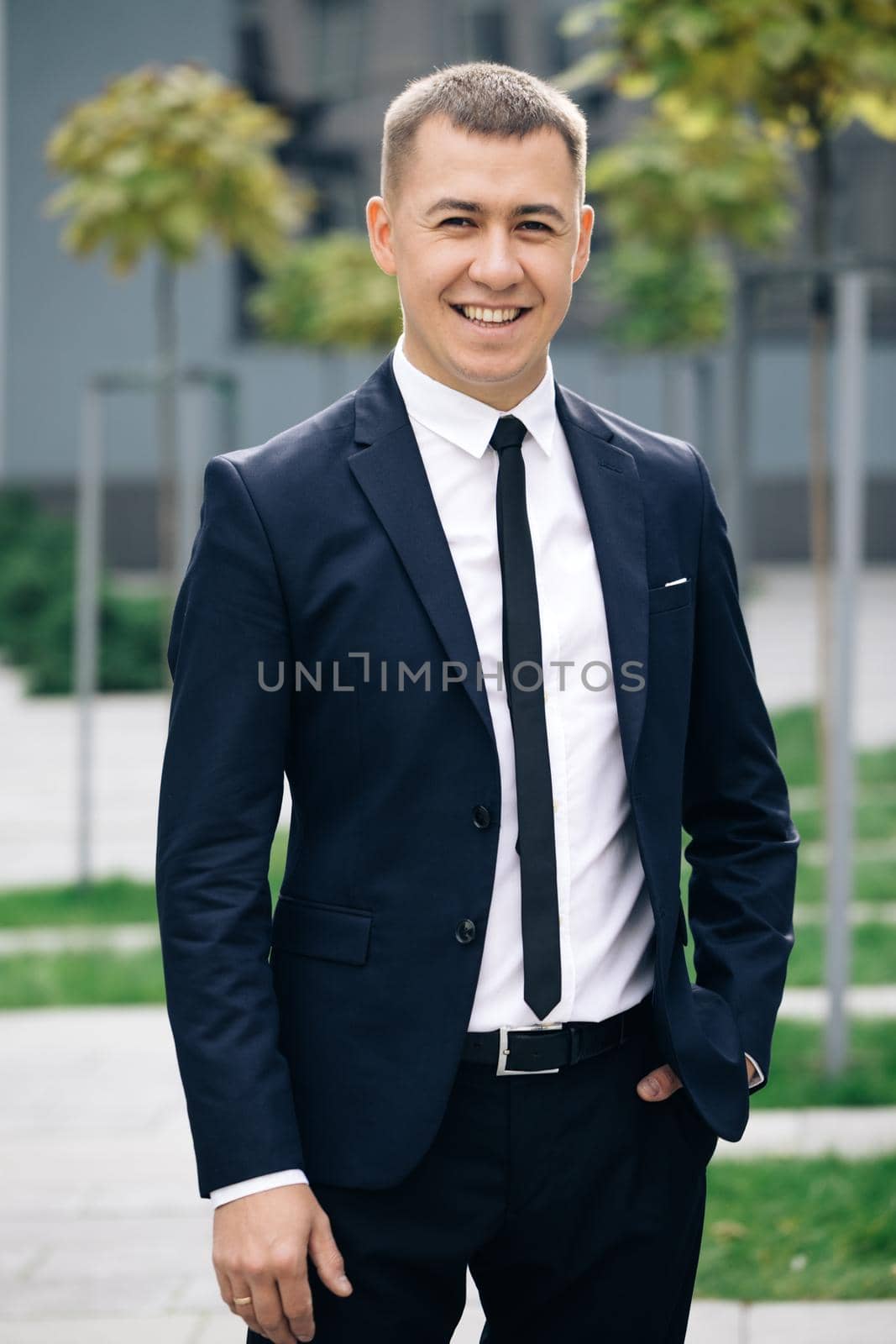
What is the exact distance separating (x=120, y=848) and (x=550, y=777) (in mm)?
7665

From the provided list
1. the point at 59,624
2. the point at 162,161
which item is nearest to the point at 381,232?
the point at 162,161

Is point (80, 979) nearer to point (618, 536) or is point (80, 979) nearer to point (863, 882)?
point (863, 882)

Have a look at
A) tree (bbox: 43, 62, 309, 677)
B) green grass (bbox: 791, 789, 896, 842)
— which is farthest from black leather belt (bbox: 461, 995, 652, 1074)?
tree (bbox: 43, 62, 309, 677)

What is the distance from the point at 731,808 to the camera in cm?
232

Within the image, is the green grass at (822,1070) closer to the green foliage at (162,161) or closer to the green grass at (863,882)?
the green grass at (863,882)

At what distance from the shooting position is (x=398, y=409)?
216 cm

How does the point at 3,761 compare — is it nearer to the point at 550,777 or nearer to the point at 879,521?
the point at 550,777

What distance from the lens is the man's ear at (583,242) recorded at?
84.4 inches

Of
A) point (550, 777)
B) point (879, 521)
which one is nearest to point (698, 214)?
point (879, 521)

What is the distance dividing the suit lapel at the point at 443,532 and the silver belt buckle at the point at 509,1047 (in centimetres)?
32

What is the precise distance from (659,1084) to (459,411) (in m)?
0.84

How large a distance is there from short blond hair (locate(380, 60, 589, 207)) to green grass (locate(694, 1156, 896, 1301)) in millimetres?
2662

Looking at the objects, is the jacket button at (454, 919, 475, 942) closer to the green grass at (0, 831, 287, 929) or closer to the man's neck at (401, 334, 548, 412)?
the man's neck at (401, 334, 548, 412)

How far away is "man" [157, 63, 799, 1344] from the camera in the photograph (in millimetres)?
1974
